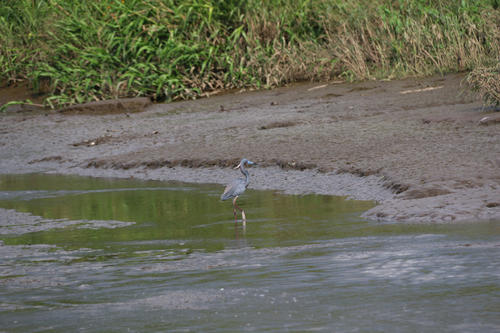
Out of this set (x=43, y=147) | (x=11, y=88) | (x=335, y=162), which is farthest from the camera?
(x=11, y=88)

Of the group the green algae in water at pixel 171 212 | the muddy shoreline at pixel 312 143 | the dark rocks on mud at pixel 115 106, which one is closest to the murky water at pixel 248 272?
the green algae in water at pixel 171 212

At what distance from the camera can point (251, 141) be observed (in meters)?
9.12

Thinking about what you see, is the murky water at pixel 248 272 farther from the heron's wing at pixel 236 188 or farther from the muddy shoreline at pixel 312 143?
the muddy shoreline at pixel 312 143

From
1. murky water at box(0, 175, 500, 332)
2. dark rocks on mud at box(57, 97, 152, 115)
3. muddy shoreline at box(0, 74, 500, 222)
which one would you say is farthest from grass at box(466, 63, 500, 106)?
dark rocks on mud at box(57, 97, 152, 115)

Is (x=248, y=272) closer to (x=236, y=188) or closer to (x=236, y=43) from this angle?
(x=236, y=188)

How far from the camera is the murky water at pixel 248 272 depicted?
9.71 ft

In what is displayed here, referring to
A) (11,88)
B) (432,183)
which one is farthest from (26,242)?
(11,88)

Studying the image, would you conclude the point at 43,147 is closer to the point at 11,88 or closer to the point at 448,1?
the point at 11,88

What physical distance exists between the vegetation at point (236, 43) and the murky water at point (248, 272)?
7.32 m

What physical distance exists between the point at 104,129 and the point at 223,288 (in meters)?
8.44

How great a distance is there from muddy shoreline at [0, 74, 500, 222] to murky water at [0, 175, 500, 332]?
1.97ft

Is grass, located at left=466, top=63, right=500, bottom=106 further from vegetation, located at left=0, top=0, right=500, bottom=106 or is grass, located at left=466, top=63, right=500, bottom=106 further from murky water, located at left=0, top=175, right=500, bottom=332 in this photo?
vegetation, located at left=0, top=0, right=500, bottom=106

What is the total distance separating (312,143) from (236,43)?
19.4 ft

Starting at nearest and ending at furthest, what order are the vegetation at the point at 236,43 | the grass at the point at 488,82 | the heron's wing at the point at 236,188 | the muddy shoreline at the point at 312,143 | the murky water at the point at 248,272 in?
the murky water at the point at 248,272 → the heron's wing at the point at 236,188 → the muddy shoreline at the point at 312,143 → the grass at the point at 488,82 → the vegetation at the point at 236,43
